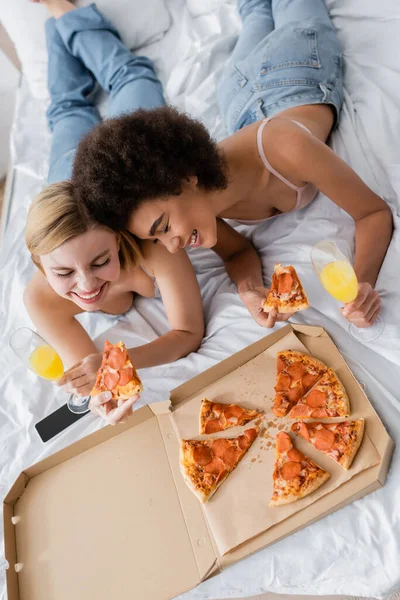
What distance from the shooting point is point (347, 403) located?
133cm

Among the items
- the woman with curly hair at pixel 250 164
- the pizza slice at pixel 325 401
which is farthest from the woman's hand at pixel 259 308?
the pizza slice at pixel 325 401

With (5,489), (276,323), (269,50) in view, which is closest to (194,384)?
(276,323)

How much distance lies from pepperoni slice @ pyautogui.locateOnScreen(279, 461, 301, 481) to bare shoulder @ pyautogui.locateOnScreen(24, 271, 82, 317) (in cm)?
93

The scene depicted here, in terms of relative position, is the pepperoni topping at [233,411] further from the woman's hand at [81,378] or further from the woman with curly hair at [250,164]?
the woman's hand at [81,378]

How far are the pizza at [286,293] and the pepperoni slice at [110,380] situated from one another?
50cm

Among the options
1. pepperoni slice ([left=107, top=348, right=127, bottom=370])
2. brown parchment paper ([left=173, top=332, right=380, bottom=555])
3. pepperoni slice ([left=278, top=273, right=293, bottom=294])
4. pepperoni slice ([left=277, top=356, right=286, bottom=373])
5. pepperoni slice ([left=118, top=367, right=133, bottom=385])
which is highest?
pepperoni slice ([left=107, top=348, right=127, bottom=370])

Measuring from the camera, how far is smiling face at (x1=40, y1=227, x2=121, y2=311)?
4.45 feet

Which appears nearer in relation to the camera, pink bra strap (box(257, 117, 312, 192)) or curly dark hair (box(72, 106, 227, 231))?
curly dark hair (box(72, 106, 227, 231))

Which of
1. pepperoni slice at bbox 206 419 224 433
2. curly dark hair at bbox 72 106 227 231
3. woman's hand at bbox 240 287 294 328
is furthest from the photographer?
woman's hand at bbox 240 287 294 328

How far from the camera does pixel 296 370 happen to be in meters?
1.43

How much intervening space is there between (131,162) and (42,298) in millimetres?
647

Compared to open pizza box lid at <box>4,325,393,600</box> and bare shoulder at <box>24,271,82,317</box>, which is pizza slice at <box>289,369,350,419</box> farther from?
bare shoulder at <box>24,271,82,317</box>

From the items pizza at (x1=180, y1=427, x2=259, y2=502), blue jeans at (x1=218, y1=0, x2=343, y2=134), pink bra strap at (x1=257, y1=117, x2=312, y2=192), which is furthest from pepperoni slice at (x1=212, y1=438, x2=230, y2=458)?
blue jeans at (x1=218, y1=0, x2=343, y2=134)

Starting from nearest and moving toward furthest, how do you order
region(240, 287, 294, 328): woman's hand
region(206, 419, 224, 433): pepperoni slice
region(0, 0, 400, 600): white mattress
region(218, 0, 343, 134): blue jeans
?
1. region(0, 0, 400, 600): white mattress
2. region(206, 419, 224, 433): pepperoni slice
3. region(240, 287, 294, 328): woman's hand
4. region(218, 0, 343, 134): blue jeans
